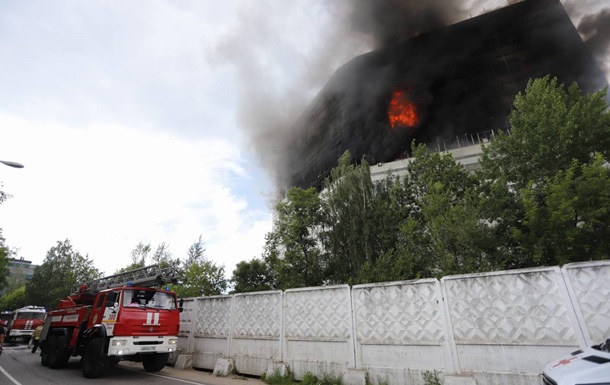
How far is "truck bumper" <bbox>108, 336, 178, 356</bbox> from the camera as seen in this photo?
27.2 ft

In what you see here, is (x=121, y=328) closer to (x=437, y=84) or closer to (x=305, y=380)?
(x=305, y=380)

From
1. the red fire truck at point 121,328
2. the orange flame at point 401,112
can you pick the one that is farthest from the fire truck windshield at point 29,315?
the orange flame at point 401,112

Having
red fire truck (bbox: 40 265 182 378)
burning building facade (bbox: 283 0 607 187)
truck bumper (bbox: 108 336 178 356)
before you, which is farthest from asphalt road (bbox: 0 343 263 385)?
burning building facade (bbox: 283 0 607 187)

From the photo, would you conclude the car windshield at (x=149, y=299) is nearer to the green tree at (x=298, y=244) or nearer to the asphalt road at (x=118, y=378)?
the asphalt road at (x=118, y=378)

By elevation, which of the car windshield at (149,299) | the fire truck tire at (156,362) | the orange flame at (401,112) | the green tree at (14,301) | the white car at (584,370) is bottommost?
the fire truck tire at (156,362)

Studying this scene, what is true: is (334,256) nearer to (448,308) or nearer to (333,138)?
(448,308)

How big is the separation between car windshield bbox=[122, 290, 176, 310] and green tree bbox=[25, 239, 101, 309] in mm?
46839

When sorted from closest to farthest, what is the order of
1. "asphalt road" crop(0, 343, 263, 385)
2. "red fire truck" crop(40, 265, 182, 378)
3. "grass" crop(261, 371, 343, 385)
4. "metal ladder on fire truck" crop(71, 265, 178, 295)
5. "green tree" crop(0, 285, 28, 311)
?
"grass" crop(261, 371, 343, 385)
"asphalt road" crop(0, 343, 263, 385)
"red fire truck" crop(40, 265, 182, 378)
"metal ladder on fire truck" crop(71, 265, 178, 295)
"green tree" crop(0, 285, 28, 311)

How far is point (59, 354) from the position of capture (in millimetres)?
10352

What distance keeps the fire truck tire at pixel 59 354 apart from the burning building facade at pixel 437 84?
43162 millimetres

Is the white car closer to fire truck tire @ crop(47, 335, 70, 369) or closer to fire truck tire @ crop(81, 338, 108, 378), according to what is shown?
fire truck tire @ crop(81, 338, 108, 378)

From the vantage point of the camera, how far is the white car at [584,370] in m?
2.85

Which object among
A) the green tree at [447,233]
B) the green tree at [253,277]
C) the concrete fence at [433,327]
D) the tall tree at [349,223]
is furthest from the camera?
the green tree at [253,277]

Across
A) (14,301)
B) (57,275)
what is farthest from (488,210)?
(14,301)
